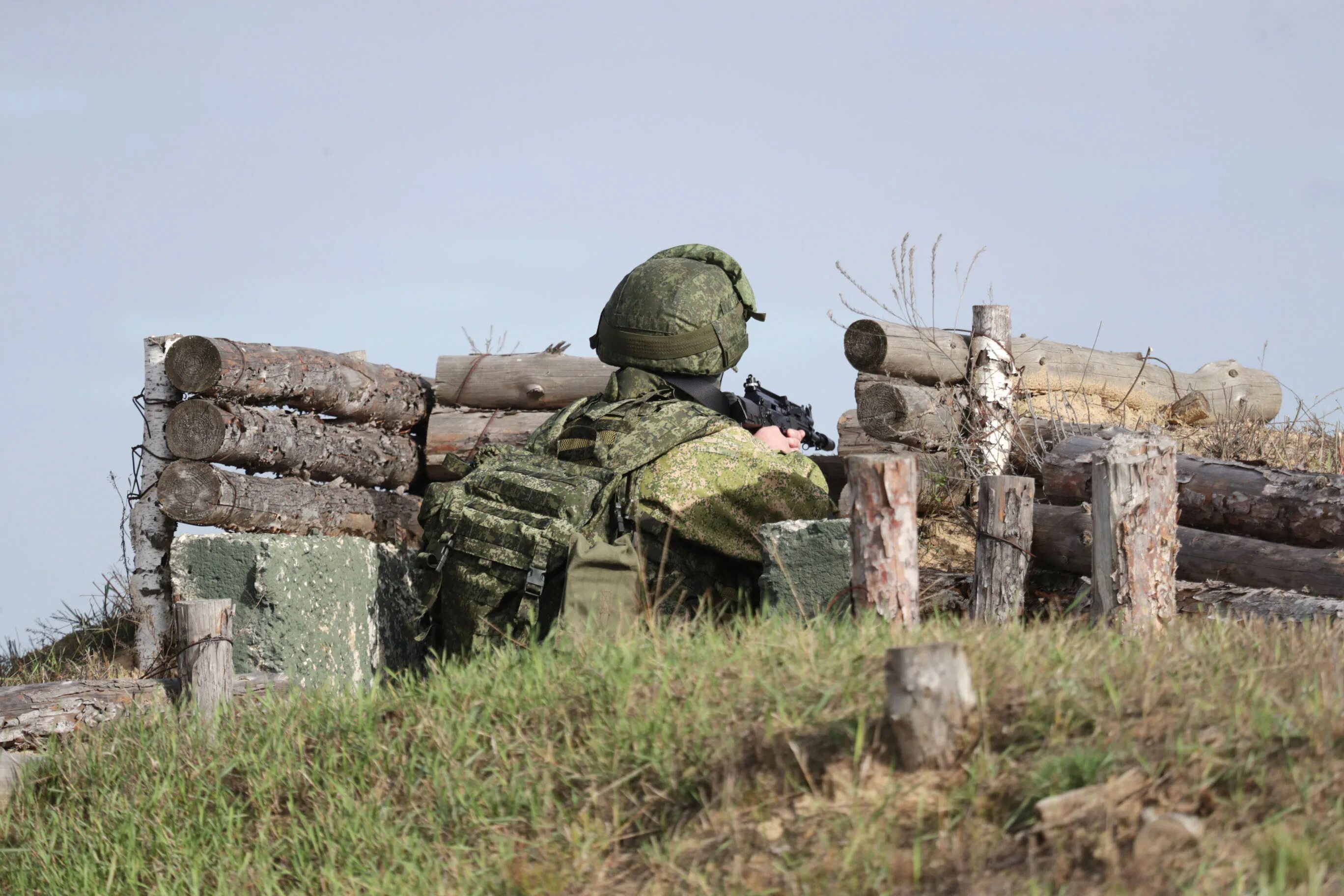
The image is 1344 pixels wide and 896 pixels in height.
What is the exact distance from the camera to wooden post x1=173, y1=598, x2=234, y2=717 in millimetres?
5594

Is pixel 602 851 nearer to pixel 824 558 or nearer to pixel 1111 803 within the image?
pixel 1111 803

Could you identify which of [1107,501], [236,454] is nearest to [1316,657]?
[1107,501]

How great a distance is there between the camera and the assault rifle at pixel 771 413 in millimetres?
6703

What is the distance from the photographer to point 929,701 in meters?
3.17

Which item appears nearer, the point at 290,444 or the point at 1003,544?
the point at 1003,544

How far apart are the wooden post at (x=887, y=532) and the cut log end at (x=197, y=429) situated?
16.4 ft

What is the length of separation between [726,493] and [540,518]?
3.18 feet

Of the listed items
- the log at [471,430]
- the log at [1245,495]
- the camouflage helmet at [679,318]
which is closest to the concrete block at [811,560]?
the camouflage helmet at [679,318]

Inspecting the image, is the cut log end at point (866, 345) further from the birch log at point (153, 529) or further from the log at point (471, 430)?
the birch log at point (153, 529)

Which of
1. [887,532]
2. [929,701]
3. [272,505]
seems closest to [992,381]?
[887,532]

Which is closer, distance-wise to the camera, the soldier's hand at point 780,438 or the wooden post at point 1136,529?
the wooden post at point 1136,529

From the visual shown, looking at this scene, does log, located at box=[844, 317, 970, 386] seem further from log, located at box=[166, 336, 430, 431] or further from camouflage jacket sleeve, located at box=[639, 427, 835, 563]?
log, located at box=[166, 336, 430, 431]

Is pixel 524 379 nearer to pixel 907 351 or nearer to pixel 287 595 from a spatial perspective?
pixel 907 351

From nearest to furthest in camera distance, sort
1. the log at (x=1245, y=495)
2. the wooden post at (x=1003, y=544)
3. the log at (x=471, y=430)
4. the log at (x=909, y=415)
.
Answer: the wooden post at (x=1003, y=544) → the log at (x=1245, y=495) → the log at (x=909, y=415) → the log at (x=471, y=430)
